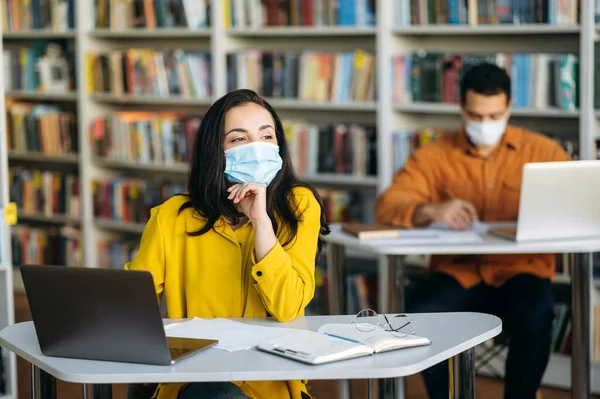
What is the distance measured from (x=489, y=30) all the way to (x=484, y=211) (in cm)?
93

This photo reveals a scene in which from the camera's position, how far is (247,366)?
1.94m

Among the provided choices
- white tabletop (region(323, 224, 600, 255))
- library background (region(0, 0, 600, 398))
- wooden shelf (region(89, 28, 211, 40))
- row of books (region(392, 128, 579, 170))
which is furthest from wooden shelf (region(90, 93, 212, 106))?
white tabletop (region(323, 224, 600, 255))

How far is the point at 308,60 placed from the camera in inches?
191

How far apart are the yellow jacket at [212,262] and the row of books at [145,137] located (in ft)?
9.38

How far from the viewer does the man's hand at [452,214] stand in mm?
3361

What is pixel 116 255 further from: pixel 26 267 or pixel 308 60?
pixel 26 267

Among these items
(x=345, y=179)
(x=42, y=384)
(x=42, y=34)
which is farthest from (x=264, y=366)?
(x=42, y=34)

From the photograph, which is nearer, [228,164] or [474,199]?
[228,164]

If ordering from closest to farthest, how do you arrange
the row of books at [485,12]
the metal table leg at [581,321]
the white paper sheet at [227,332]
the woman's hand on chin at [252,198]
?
the white paper sheet at [227,332], the woman's hand on chin at [252,198], the metal table leg at [581,321], the row of books at [485,12]

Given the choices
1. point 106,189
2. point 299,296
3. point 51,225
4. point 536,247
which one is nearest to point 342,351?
point 299,296

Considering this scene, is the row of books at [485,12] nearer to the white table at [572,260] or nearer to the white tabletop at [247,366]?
the white table at [572,260]

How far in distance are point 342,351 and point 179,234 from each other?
0.67 m

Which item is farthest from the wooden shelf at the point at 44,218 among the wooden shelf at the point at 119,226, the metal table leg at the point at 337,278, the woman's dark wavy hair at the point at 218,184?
the woman's dark wavy hair at the point at 218,184

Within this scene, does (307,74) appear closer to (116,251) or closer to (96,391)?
(116,251)
